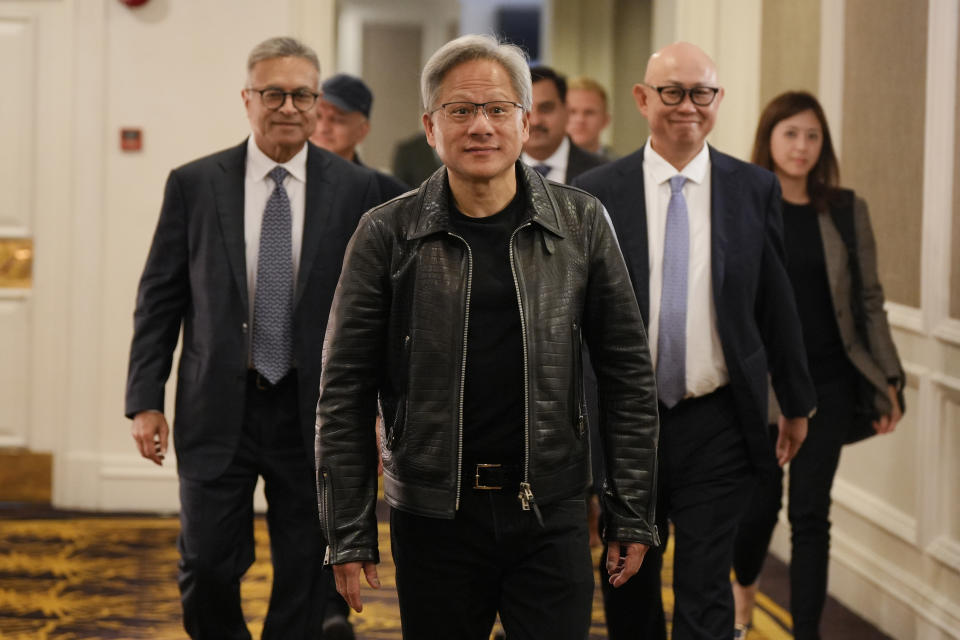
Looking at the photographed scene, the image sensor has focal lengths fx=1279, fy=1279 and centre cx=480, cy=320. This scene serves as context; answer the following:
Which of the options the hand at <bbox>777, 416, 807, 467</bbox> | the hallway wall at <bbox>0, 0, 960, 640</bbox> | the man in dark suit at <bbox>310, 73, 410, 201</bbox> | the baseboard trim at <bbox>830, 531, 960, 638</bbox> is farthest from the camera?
the hallway wall at <bbox>0, 0, 960, 640</bbox>

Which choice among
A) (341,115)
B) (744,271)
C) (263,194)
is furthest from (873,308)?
(341,115)

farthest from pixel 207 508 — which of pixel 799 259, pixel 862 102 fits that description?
pixel 862 102

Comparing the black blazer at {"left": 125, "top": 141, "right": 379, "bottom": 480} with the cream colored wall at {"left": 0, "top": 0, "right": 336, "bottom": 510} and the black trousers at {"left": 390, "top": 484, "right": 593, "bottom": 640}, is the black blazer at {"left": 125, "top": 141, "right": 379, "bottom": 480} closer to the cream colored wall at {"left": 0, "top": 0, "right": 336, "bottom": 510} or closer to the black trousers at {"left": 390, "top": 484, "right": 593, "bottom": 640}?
the black trousers at {"left": 390, "top": 484, "right": 593, "bottom": 640}

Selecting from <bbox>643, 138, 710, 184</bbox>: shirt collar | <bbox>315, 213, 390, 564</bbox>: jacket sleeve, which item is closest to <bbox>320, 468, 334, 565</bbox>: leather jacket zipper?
<bbox>315, 213, 390, 564</bbox>: jacket sleeve

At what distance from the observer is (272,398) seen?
315cm

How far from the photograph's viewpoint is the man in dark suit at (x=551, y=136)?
484cm

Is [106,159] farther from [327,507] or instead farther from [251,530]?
[327,507]

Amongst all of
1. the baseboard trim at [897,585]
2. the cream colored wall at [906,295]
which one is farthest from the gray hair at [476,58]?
the baseboard trim at [897,585]

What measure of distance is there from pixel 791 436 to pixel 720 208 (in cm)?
67

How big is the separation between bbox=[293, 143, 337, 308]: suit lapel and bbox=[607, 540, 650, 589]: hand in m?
1.16

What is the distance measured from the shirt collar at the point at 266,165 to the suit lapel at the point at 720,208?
1.02m

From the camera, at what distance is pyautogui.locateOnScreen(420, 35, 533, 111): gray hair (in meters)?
2.19

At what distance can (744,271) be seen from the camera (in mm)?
3078

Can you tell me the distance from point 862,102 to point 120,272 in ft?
10.9
